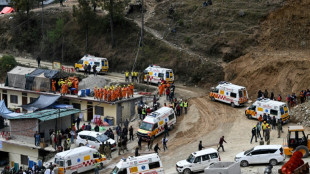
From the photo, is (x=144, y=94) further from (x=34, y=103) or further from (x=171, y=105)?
(x=34, y=103)

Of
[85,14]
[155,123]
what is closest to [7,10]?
[85,14]

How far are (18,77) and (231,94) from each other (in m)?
24.4

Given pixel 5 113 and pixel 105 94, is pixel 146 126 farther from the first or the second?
pixel 5 113

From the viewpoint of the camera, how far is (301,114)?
46312 mm

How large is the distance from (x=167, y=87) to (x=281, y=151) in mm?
20647

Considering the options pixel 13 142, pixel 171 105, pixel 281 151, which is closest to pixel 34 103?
pixel 13 142

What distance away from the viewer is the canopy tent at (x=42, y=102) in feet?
173

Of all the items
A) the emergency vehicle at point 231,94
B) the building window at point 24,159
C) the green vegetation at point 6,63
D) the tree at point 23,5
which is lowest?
the building window at point 24,159

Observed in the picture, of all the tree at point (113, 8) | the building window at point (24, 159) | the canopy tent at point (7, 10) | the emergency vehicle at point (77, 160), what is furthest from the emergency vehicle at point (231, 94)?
the canopy tent at point (7, 10)

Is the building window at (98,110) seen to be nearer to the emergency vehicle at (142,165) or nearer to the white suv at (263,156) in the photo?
the emergency vehicle at (142,165)

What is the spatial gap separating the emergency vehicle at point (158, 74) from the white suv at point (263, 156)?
22.7 meters

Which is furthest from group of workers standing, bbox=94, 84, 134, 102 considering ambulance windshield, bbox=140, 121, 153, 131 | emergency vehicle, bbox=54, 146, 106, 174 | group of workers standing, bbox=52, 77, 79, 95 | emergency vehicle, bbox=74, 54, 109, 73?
emergency vehicle, bbox=74, 54, 109, 73

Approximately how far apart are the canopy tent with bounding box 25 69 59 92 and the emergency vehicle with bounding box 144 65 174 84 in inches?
409

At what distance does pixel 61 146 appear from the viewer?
146 feet
